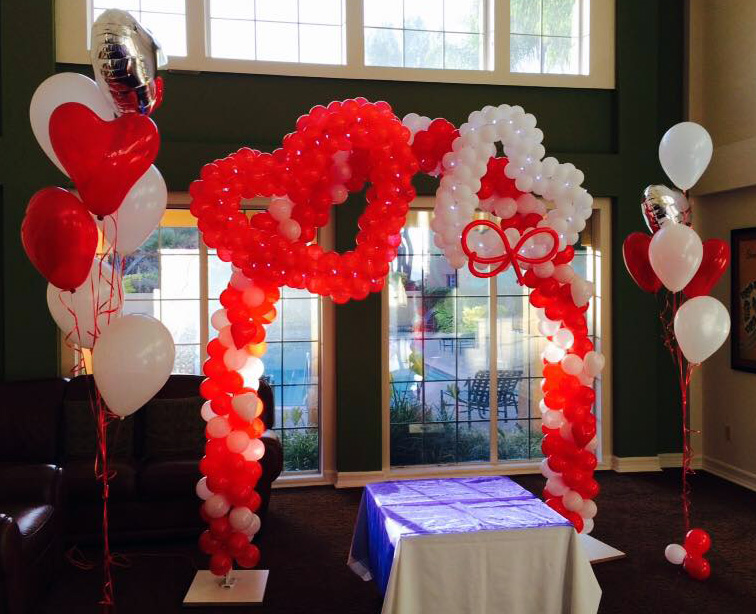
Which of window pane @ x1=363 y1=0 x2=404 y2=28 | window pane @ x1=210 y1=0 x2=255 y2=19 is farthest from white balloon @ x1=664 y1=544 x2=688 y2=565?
window pane @ x1=210 y1=0 x2=255 y2=19

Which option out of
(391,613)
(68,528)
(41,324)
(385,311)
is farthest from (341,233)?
(391,613)

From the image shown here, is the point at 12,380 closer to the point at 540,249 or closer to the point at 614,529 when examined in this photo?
the point at 540,249

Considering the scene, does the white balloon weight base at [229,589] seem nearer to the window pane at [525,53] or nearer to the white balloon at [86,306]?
the white balloon at [86,306]

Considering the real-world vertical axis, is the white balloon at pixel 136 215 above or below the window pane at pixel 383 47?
below

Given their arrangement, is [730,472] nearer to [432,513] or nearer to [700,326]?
[700,326]

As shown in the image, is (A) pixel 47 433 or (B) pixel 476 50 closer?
(A) pixel 47 433

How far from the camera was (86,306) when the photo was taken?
10.3ft

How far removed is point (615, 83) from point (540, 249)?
3000mm

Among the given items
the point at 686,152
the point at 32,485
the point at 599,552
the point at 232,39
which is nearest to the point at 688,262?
the point at 686,152

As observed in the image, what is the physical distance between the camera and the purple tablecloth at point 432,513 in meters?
3.41

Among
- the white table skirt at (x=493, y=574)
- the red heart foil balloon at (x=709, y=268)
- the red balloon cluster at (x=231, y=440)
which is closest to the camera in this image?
the white table skirt at (x=493, y=574)

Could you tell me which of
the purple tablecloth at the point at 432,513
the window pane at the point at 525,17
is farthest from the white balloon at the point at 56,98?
the window pane at the point at 525,17

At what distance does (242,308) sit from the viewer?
13.3 feet

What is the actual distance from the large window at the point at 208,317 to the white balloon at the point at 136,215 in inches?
107
